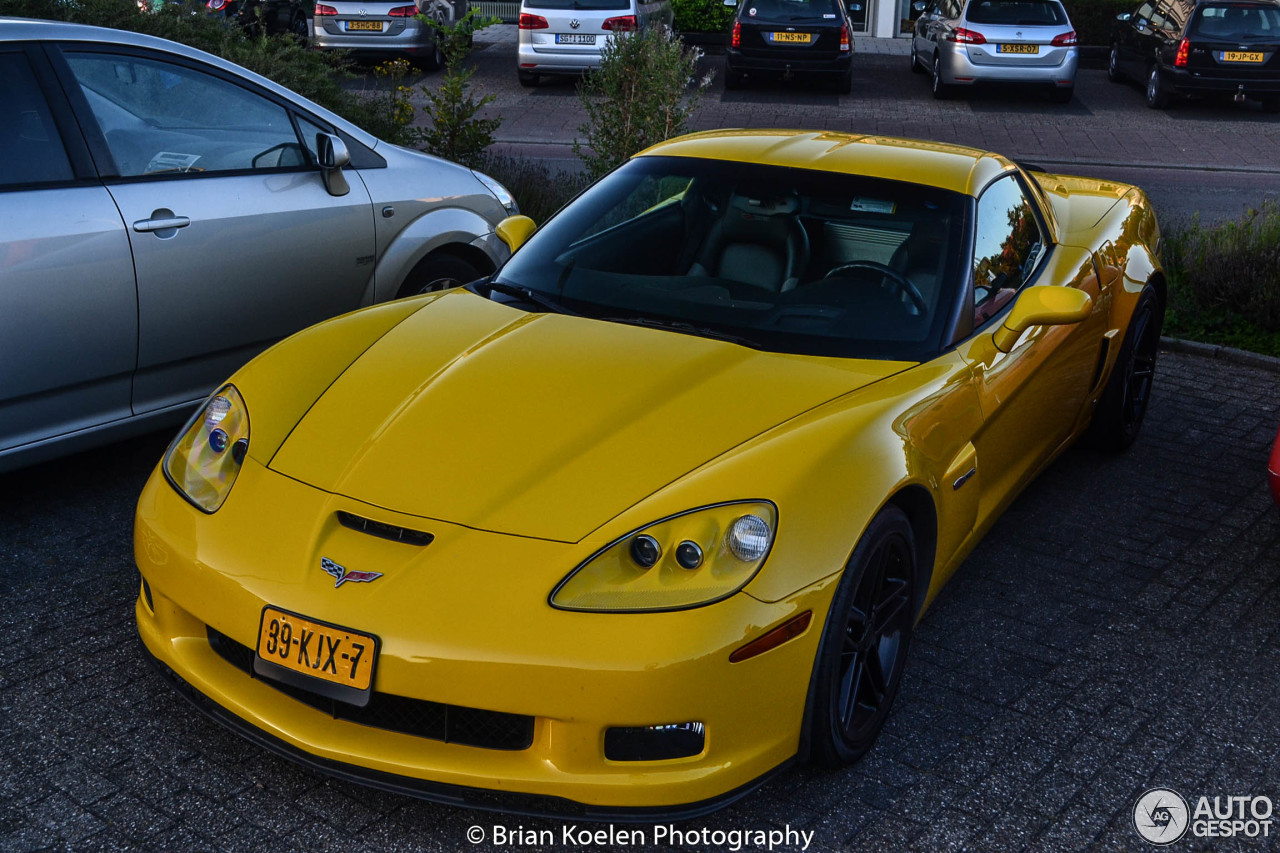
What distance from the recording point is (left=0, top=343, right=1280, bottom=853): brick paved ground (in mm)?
2912

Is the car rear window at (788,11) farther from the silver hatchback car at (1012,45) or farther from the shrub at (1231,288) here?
the shrub at (1231,288)

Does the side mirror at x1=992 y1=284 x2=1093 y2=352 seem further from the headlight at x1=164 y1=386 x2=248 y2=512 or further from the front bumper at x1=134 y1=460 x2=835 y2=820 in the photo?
the headlight at x1=164 y1=386 x2=248 y2=512

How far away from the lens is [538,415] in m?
3.13

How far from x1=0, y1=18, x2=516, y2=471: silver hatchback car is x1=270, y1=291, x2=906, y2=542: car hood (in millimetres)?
1303

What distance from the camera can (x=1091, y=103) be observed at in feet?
58.7

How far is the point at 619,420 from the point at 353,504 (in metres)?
0.70

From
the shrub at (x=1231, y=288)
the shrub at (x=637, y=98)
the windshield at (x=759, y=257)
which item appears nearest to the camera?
the windshield at (x=759, y=257)

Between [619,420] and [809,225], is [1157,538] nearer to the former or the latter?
[809,225]

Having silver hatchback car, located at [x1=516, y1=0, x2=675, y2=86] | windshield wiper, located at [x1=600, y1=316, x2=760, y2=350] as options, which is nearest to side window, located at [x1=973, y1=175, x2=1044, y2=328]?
windshield wiper, located at [x1=600, y1=316, x2=760, y2=350]

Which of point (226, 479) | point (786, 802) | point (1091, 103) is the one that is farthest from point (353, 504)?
point (1091, 103)

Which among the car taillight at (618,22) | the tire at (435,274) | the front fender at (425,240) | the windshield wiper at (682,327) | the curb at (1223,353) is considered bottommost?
the curb at (1223,353)

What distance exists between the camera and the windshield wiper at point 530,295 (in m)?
3.82

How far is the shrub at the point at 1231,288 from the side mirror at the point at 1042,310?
12.6 ft

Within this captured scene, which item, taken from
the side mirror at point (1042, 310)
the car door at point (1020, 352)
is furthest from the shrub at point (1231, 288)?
the side mirror at point (1042, 310)
